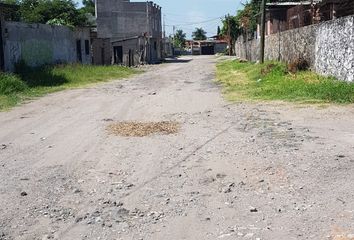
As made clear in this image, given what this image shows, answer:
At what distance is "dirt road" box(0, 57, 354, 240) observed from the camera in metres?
4.72

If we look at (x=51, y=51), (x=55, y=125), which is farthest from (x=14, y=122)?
(x=51, y=51)

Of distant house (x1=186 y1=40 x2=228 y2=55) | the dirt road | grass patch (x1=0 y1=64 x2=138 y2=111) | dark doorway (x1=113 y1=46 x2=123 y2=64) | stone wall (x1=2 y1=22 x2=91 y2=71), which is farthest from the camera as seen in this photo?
distant house (x1=186 y1=40 x2=228 y2=55)

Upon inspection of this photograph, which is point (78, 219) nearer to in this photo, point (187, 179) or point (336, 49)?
point (187, 179)

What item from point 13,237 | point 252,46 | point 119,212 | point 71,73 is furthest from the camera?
point 252,46

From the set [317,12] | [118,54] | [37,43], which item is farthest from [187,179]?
[118,54]

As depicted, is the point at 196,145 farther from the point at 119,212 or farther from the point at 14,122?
the point at 14,122

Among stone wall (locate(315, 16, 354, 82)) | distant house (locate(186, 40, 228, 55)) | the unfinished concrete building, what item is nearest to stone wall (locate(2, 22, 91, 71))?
the unfinished concrete building

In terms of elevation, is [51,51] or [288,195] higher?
[51,51]

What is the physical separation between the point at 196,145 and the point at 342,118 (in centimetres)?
381

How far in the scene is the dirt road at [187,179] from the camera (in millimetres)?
4723

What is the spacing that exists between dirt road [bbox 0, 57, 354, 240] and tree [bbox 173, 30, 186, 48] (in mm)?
96843

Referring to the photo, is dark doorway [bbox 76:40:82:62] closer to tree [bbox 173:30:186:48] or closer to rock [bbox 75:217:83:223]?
rock [bbox 75:217:83:223]

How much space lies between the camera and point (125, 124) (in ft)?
35.1

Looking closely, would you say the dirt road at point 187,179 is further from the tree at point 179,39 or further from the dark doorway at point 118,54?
the tree at point 179,39
